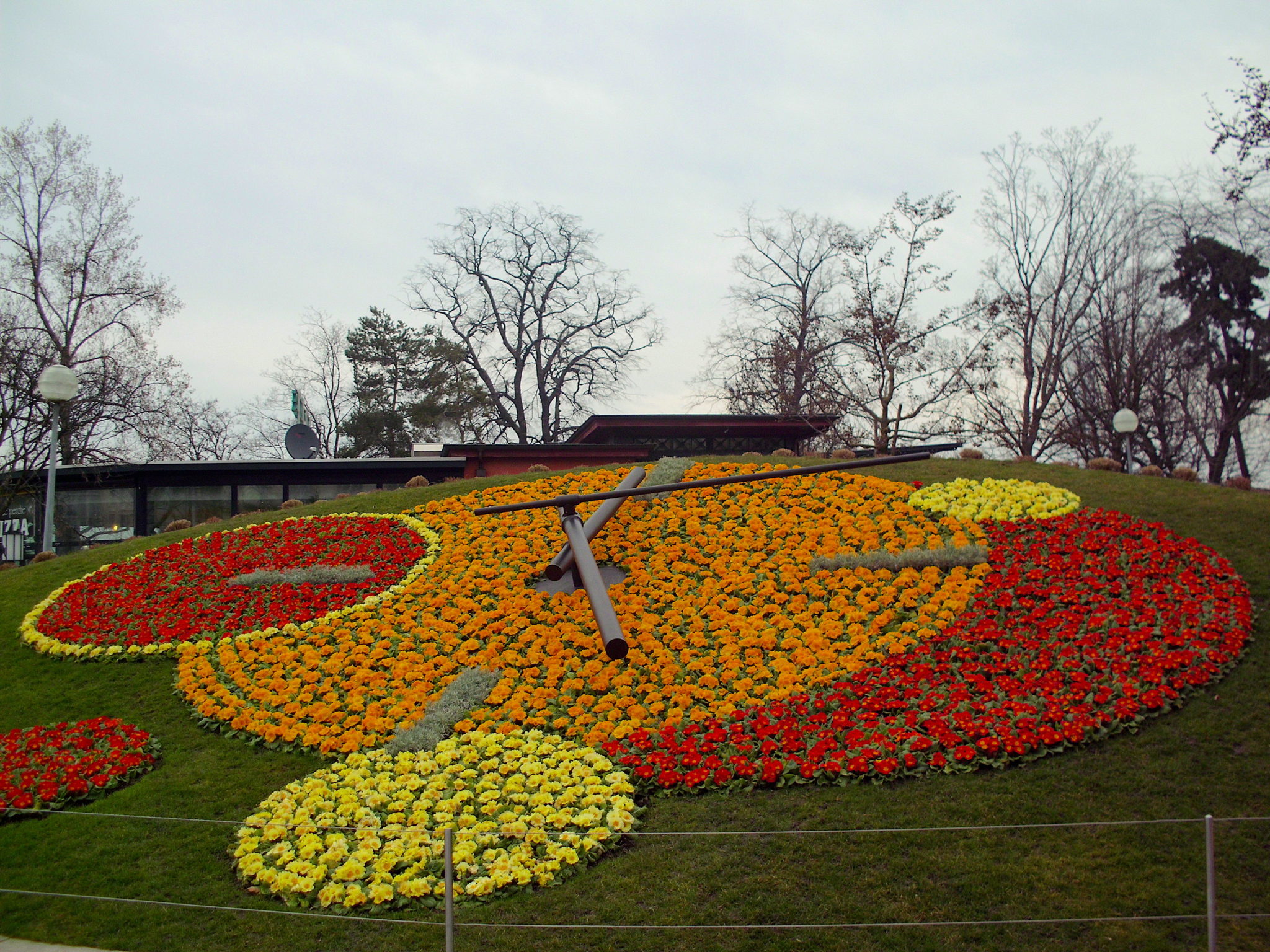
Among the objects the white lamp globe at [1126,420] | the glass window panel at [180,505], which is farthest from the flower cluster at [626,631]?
the glass window panel at [180,505]

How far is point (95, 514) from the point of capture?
2117 cm

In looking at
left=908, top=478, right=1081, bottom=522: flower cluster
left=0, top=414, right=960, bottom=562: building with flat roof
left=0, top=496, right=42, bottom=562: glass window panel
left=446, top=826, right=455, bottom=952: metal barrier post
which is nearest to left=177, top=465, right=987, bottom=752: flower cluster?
left=908, top=478, right=1081, bottom=522: flower cluster

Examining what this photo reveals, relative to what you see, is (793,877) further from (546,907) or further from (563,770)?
(563,770)

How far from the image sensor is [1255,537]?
35.8 ft

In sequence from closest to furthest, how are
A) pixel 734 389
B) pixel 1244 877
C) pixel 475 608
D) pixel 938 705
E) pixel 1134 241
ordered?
pixel 1244 877, pixel 938 705, pixel 475 608, pixel 1134 241, pixel 734 389

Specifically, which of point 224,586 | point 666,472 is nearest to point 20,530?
point 224,586

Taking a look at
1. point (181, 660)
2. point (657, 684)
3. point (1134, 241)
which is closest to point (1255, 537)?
point (657, 684)

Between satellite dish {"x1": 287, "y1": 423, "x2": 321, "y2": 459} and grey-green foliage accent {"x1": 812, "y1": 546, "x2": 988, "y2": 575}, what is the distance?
15768 millimetres

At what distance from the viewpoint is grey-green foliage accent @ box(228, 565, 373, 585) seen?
1209 cm

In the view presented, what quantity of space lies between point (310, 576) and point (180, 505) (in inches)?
430

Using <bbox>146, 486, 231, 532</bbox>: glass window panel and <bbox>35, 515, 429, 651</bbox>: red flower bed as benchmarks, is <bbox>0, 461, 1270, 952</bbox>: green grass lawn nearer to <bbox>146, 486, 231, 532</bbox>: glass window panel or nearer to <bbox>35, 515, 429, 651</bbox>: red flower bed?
<bbox>35, 515, 429, 651</bbox>: red flower bed

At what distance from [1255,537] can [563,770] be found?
30.8ft

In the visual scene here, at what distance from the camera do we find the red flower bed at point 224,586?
1093 cm

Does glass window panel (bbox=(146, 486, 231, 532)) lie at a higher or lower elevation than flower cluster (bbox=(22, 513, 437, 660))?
higher
